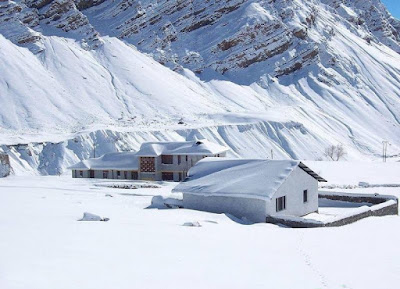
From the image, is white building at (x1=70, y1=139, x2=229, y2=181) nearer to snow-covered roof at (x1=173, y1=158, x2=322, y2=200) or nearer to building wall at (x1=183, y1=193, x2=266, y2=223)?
snow-covered roof at (x1=173, y1=158, x2=322, y2=200)

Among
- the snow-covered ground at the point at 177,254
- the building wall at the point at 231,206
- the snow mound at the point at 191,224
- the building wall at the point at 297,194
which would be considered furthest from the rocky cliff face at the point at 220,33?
the snow-covered ground at the point at 177,254

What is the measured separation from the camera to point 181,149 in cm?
5122

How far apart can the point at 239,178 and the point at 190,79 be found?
83.0 metres

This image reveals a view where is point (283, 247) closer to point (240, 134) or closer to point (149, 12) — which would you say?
point (240, 134)

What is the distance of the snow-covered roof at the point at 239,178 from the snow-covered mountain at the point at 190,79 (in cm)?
3377

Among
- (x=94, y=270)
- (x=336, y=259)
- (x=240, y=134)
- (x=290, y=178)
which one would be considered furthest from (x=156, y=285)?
(x=240, y=134)

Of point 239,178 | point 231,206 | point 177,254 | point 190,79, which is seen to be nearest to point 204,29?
point 190,79

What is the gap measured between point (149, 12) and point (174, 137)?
5952cm

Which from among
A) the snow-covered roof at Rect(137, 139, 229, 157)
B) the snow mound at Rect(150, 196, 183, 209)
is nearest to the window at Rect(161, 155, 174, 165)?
the snow-covered roof at Rect(137, 139, 229, 157)

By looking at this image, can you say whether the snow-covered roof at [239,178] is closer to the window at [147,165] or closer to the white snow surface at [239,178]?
the white snow surface at [239,178]

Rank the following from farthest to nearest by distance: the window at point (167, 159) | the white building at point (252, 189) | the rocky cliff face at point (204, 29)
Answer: the rocky cliff face at point (204, 29)
the window at point (167, 159)
the white building at point (252, 189)

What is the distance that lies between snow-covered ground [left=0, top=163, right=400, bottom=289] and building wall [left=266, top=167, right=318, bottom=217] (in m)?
4.24

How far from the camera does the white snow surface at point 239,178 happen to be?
2752 centimetres

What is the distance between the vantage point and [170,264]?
1332cm
